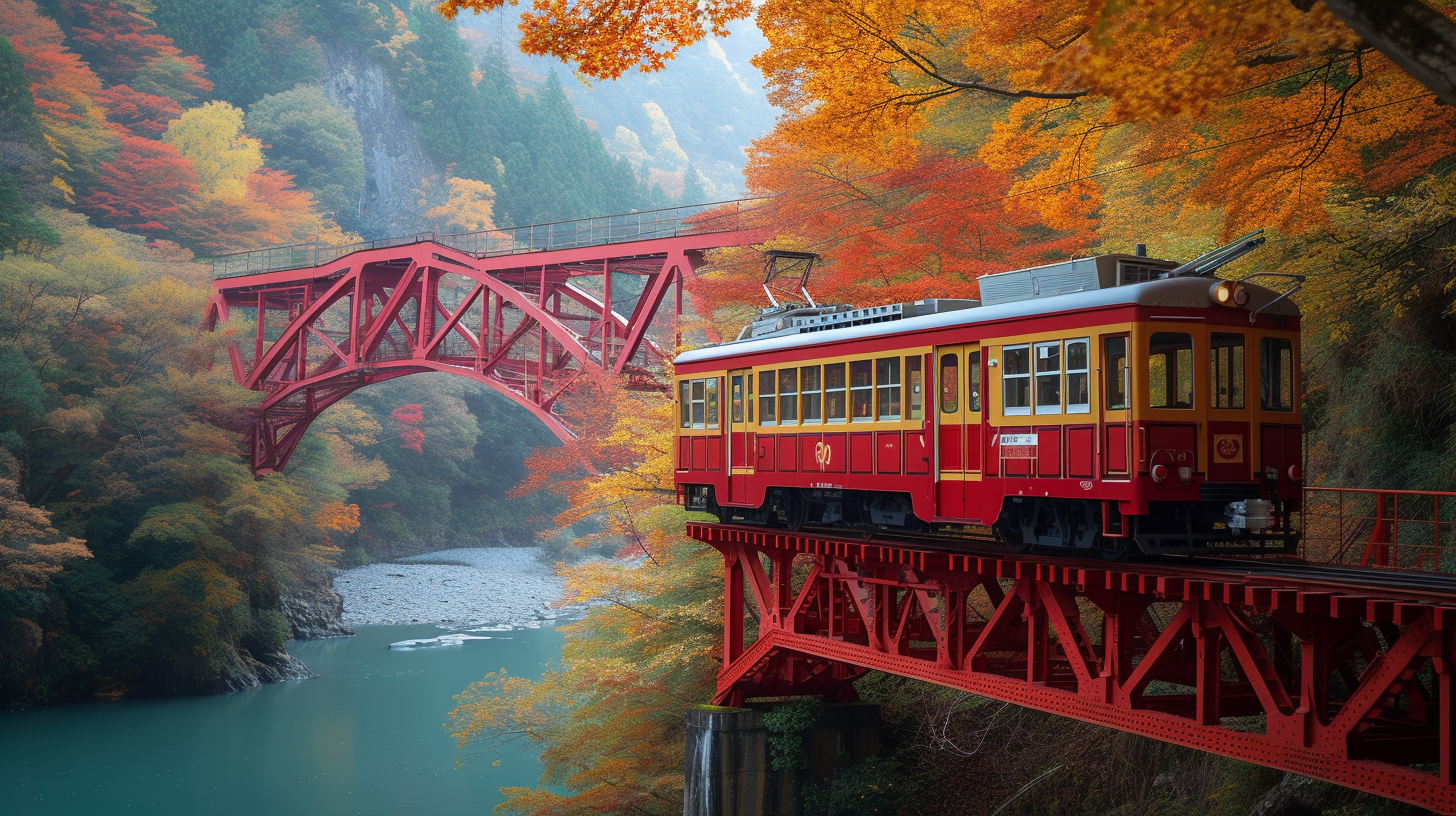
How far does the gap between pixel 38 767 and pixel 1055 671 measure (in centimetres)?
2291

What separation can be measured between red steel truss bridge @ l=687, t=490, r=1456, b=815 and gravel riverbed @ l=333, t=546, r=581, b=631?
2994 cm

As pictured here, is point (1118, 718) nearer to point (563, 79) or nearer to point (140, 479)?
point (140, 479)

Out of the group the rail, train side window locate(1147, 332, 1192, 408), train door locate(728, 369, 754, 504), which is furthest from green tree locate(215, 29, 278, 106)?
train side window locate(1147, 332, 1192, 408)

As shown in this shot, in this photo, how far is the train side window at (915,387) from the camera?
1191cm

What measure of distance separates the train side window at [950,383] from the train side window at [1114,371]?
6.01ft

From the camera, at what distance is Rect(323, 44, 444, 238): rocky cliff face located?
7081 cm

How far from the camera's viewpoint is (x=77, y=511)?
33469mm

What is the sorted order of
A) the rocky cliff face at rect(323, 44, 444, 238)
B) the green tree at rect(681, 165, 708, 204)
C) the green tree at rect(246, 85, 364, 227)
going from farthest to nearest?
1. the green tree at rect(681, 165, 708, 204)
2. the rocky cliff face at rect(323, 44, 444, 238)
3. the green tree at rect(246, 85, 364, 227)

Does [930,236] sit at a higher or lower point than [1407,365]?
higher

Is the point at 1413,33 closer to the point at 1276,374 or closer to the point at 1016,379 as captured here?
the point at 1276,374

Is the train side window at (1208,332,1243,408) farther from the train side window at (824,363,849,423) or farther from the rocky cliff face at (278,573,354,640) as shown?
the rocky cliff face at (278,573,354,640)

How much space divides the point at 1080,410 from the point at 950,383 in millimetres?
1794

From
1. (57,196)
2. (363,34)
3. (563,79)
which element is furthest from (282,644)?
(563,79)

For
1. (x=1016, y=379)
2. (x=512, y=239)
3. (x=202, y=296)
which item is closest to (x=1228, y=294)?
(x=1016, y=379)
